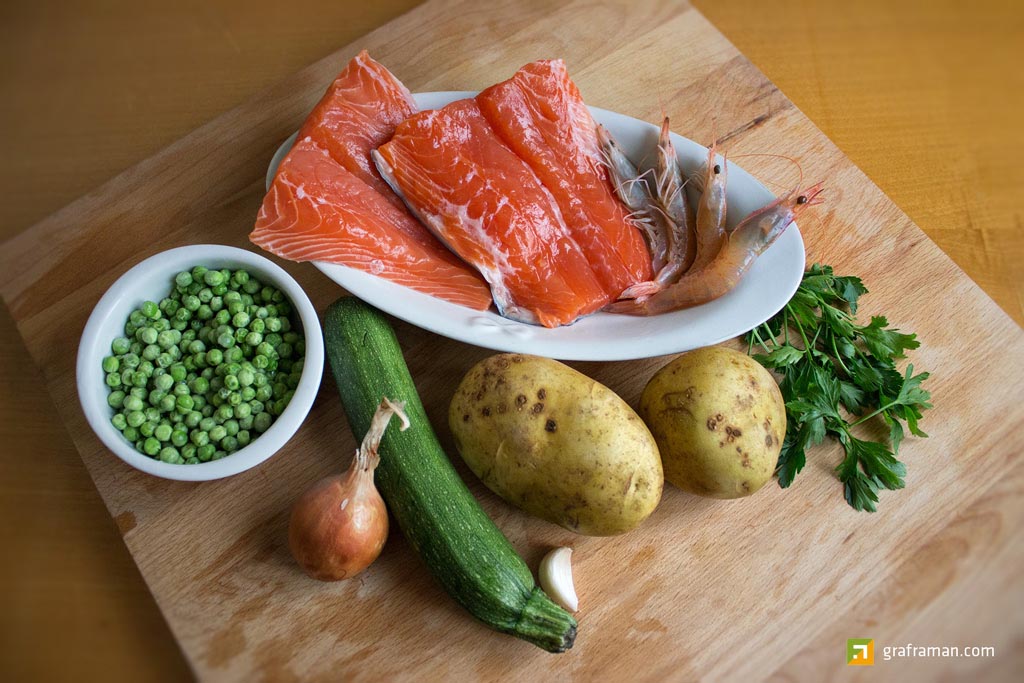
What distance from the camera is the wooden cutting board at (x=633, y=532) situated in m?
1.68

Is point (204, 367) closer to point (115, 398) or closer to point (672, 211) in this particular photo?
point (115, 398)

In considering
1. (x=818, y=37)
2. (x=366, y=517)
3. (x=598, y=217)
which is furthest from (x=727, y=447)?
(x=818, y=37)

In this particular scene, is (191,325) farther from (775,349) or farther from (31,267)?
(775,349)

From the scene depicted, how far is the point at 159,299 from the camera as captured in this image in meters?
1.78

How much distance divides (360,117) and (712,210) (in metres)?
0.94

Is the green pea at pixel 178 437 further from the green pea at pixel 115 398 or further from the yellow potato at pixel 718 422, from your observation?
the yellow potato at pixel 718 422

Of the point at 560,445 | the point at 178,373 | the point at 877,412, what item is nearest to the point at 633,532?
the point at 560,445

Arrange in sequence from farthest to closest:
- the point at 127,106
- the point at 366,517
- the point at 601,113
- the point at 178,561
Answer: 1. the point at 127,106
2. the point at 601,113
3. the point at 178,561
4. the point at 366,517

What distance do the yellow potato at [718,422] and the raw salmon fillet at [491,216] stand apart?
0.32m

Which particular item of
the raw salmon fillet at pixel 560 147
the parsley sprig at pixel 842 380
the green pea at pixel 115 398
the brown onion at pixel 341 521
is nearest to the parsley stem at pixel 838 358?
the parsley sprig at pixel 842 380

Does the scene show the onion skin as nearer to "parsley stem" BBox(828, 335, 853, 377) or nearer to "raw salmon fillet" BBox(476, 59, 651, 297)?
"raw salmon fillet" BBox(476, 59, 651, 297)

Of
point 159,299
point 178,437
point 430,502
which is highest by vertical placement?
point 159,299

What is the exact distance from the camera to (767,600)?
68.1 inches

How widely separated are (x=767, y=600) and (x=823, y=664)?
18 cm
